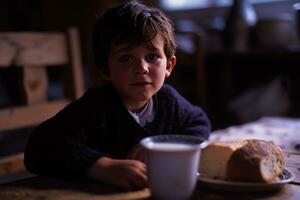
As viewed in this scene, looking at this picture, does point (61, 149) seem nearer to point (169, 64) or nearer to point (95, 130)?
point (95, 130)

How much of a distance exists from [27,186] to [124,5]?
17.0 inches

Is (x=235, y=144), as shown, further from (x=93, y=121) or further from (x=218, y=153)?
(x=93, y=121)

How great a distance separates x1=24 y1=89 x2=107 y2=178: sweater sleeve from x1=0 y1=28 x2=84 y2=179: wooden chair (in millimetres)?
543

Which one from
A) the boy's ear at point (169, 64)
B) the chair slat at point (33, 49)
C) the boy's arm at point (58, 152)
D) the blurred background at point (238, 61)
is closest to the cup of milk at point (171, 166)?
the boy's arm at point (58, 152)

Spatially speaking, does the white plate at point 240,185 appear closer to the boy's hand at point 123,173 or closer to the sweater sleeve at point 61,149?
the boy's hand at point 123,173

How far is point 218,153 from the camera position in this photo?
0.73 m

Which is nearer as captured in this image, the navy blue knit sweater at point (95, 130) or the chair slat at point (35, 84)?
the navy blue knit sweater at point (95, 130)

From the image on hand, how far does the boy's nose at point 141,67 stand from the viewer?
2.83 feet

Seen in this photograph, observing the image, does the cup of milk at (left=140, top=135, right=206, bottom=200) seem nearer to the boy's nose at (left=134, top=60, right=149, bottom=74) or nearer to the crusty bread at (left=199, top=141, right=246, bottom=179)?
the crusty bread at (left=199, top=141, right=246, bottom=179)

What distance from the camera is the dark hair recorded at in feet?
2.90

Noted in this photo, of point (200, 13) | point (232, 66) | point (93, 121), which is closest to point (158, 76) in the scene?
point (93, 121)

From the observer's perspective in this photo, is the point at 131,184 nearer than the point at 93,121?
Yes

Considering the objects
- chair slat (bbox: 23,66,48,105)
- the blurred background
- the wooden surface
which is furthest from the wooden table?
the blurred background

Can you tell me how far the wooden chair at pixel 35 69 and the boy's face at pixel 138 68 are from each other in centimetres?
62
